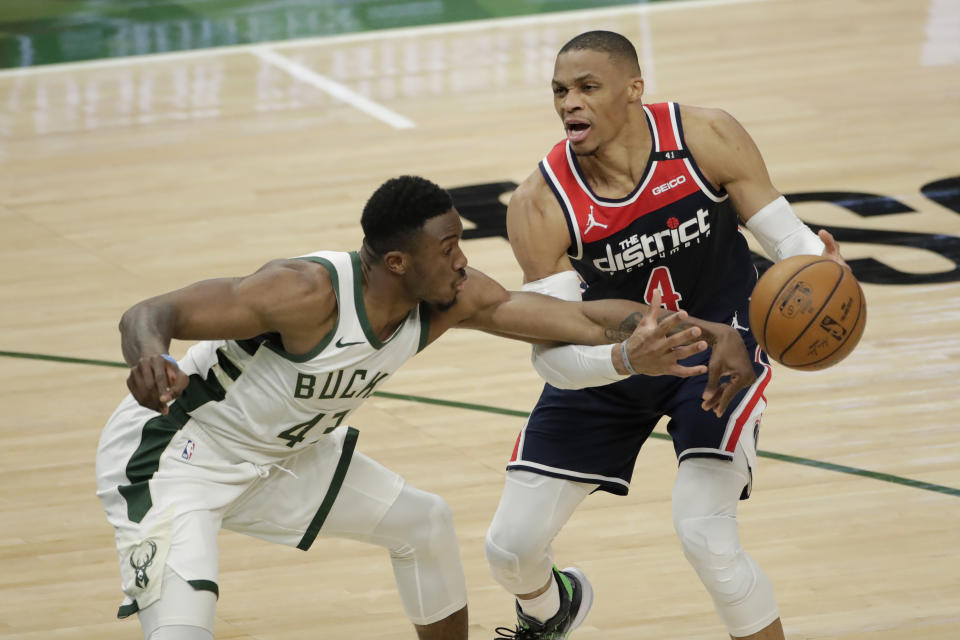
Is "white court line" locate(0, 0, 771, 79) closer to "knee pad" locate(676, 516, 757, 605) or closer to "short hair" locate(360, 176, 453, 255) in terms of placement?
"short hair" locate(360, 176, 453, 255)

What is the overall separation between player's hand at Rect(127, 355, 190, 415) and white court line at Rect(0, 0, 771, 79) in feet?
36.9

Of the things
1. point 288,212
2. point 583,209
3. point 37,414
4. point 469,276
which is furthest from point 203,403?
point 288,212

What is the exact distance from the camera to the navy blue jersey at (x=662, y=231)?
4750mm

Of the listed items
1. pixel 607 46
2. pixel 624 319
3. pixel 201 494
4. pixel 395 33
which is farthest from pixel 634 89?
pixel 395 33

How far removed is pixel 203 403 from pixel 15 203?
692cm

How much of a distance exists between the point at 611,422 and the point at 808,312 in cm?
84

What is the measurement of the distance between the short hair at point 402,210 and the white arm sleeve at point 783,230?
1.09m

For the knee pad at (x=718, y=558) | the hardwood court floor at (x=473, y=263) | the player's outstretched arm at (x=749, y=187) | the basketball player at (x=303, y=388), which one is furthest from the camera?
the hardwood court floor at (x=473, y=263)

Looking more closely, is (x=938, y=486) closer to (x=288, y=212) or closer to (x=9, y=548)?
(x=9, y=548)

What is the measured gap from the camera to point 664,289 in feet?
16.0

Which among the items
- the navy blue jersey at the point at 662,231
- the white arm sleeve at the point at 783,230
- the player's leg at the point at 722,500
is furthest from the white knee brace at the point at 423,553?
the white arm sleeve at the point at 783,230

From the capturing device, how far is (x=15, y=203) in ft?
35.4

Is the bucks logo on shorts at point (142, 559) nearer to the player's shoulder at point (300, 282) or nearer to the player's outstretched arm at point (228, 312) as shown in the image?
the player's outstretched arm at point (228, 312)

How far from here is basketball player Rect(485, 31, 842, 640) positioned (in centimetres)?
460
